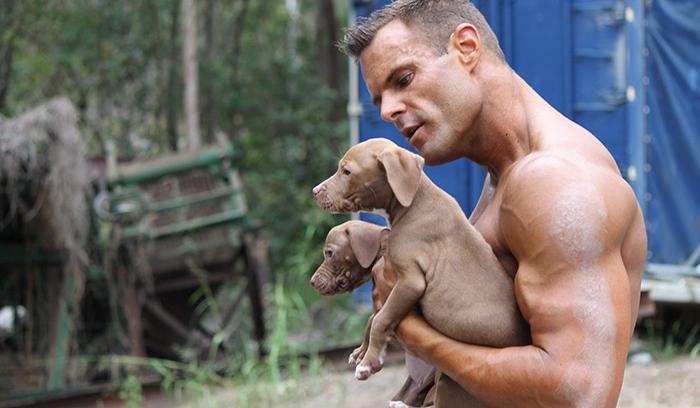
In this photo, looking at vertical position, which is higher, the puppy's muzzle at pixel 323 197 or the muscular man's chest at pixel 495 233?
the puppy's muzzle at pixel 323 197

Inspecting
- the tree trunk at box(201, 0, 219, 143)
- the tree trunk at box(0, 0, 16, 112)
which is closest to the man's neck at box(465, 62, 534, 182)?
the tree trunk at box(0, 0, 16, 112)

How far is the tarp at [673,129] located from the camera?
28.7 ft

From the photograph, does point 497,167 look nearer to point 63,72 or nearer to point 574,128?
point 574,128

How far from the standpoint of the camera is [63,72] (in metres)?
16.2

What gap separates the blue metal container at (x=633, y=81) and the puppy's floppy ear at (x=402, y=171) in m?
6.16

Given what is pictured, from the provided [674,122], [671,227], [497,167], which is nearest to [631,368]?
[671,227]

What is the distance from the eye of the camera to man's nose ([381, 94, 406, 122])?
2680 millimetres

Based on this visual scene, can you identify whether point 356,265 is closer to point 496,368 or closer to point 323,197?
point 323,197

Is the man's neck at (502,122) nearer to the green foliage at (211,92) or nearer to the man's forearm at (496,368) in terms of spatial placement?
the man's forearm at (496,368)

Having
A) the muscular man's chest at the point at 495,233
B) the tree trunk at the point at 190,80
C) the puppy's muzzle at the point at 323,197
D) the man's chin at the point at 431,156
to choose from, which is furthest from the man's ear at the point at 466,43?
the tree trunk at the point at 190,80

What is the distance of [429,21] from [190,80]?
13.5 meters

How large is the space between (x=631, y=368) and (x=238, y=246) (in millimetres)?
4287

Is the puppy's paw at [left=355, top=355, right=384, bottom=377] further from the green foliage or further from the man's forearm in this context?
the green foliage

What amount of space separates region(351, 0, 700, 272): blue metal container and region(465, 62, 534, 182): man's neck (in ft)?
19.6
